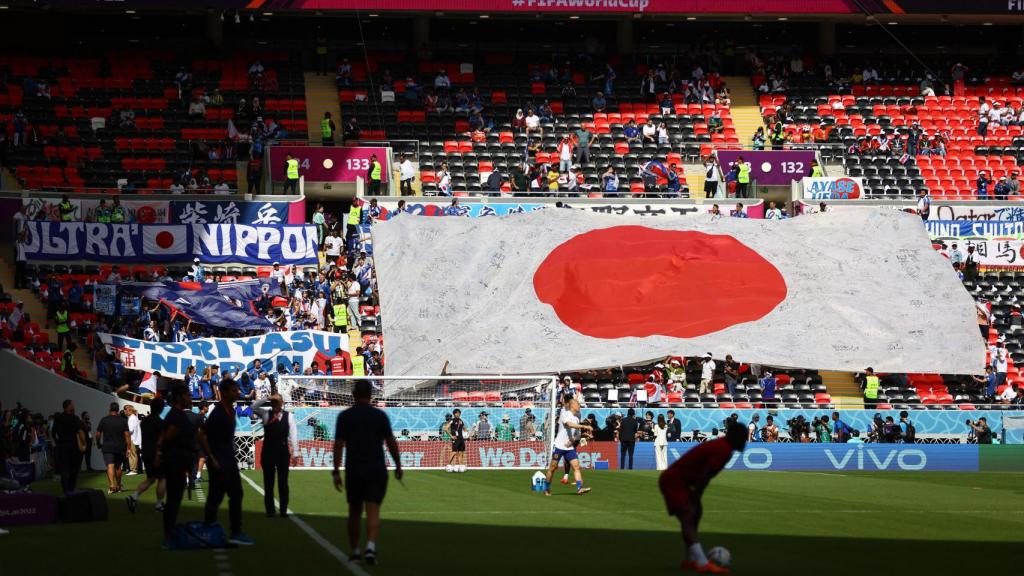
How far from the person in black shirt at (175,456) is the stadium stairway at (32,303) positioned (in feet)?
74.7

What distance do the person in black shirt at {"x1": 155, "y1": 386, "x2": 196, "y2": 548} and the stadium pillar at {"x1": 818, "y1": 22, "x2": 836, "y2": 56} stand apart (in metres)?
45.3

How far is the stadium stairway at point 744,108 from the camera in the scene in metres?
52.9

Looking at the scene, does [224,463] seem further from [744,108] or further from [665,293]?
[744,108]

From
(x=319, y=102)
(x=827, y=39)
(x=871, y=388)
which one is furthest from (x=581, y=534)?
(x=827, y=39)

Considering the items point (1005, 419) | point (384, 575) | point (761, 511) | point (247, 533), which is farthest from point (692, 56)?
point (384, 575)

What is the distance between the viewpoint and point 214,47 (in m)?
55.2

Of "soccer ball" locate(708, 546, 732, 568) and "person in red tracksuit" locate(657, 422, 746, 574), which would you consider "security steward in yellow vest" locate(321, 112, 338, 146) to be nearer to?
"person in red tracksuit" locate(657, 422, 746, 574)

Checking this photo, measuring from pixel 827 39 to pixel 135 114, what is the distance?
86.7ft

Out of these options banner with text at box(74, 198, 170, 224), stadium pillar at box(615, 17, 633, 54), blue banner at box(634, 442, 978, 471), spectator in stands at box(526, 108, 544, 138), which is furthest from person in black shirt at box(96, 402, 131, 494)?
stadium pillar at box(615, 17, 633, 54)

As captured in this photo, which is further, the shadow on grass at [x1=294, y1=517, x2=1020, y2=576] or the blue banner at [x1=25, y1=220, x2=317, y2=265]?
the blue banner at [x1=25, y1=220, x2=317, y2=265]

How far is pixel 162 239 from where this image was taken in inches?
1715

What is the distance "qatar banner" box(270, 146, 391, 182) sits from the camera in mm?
47375

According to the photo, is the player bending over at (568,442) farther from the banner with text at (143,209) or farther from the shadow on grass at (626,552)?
the banner with text at (143,209)

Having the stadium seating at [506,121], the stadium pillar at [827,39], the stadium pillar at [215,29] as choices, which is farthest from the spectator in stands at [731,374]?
the stadium pillar at [215,29]
